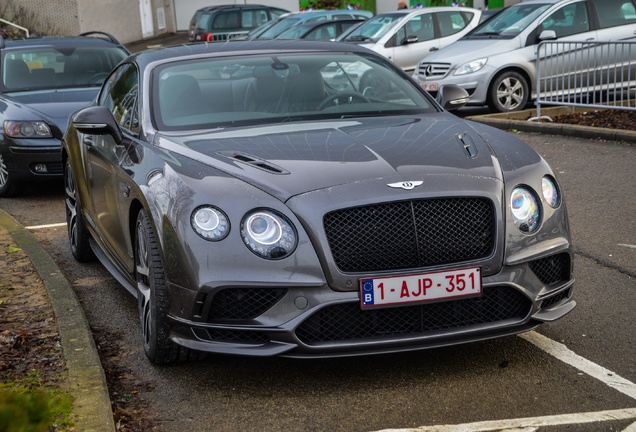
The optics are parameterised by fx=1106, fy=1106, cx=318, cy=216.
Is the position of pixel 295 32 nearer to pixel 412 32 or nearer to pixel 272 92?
pixel 412 32

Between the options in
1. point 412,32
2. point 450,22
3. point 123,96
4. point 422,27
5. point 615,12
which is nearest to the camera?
point 123,96

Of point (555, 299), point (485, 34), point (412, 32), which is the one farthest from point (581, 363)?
point (412, 32)

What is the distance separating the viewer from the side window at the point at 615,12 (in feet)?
54.6

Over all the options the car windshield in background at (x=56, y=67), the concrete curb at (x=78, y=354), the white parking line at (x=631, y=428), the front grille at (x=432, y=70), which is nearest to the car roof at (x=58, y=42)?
the car windshield in background at (x=56, y=67)

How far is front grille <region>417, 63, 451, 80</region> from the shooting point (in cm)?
1717

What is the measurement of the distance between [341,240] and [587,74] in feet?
33.3

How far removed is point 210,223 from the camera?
478cm

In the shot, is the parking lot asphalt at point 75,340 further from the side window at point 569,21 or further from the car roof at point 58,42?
the side window at point 569,21

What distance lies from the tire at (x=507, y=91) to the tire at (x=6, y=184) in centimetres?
772

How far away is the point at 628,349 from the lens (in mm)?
5297

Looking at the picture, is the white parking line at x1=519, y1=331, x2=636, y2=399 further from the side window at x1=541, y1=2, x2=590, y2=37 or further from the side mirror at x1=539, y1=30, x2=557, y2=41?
the side window at x1=541, y1=2, x2=590, y2=37

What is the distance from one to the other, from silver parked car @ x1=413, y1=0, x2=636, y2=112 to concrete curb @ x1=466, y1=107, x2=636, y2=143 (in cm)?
77

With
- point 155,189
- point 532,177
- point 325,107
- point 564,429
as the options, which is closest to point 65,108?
point 325,107

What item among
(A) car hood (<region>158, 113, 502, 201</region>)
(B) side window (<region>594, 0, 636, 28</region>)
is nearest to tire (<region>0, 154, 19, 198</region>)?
(A) car hood (<region>158, 113, 502, 201</region>)
